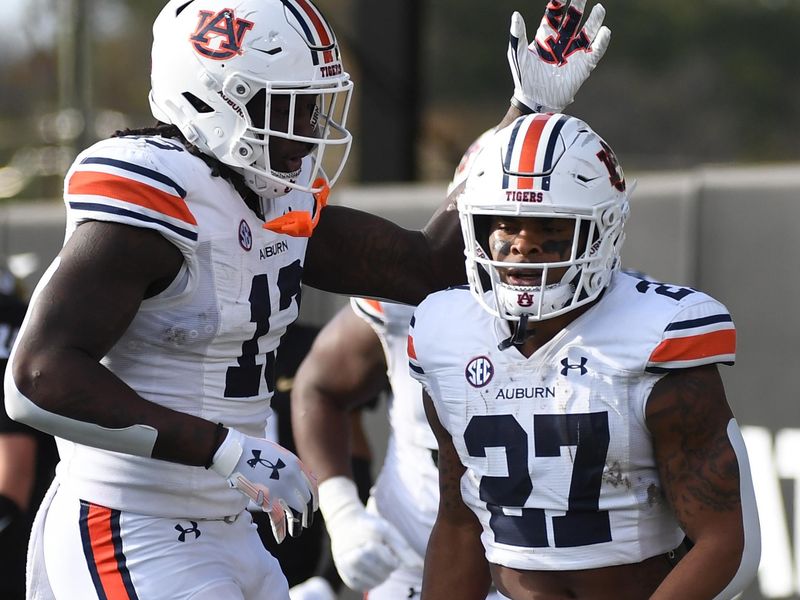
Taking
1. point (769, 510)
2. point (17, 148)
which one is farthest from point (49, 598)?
point (17, 148)

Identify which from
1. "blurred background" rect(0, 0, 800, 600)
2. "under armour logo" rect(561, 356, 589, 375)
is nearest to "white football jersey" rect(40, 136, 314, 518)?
"under armour logo" rect(561, 356, 589, 375)

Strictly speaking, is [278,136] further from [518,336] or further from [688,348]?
[688,348]

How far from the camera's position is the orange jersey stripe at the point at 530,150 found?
2537 millimetres

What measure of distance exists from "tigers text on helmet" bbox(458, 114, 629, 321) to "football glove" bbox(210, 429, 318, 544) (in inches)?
18.1

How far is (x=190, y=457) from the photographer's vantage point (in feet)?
8.07

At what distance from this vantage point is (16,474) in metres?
3.90

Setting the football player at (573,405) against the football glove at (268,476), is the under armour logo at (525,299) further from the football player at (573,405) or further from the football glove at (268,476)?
the football glove at (268,476)

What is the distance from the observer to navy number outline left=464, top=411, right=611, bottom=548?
2455 millimetres

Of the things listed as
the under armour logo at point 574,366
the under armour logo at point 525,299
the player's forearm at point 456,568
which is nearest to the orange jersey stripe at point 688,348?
the under armour logo at point 574,366

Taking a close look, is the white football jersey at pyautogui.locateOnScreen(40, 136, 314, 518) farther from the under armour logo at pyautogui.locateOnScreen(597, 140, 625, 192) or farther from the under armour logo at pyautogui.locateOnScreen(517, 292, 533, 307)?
the under armour logo at pyautogui.locateOnScreen(597, 140, 625, 192)

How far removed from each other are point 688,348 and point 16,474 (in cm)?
220

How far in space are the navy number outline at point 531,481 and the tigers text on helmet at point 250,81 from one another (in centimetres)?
62

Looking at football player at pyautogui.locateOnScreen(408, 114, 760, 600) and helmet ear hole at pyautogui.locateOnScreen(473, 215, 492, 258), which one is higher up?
helmet ear hole at pyautogui.locateOnScreen(473, 215, 492, 258)

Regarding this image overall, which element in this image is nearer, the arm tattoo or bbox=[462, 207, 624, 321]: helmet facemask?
the arm tattoo
